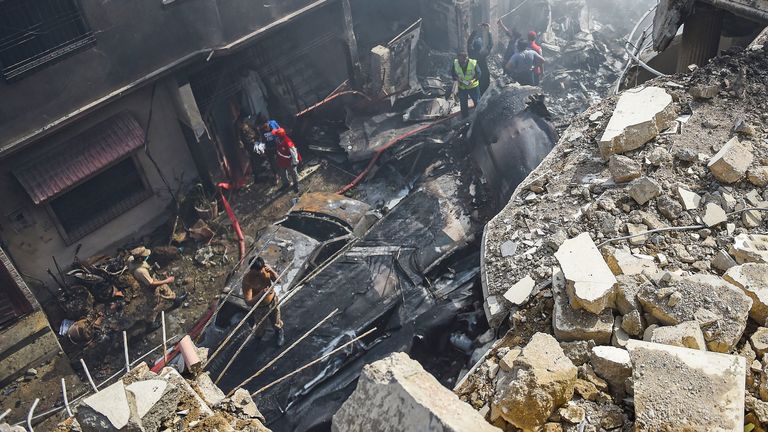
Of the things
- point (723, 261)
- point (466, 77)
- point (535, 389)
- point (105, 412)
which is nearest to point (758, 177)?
point (723, 261)

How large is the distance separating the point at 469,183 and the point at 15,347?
715 centimetres

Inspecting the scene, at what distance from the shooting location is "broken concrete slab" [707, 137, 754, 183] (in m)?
4.49

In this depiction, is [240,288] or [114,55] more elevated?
[114,55]

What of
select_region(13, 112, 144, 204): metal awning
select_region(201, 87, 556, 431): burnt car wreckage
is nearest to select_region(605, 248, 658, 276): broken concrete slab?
select_region(201, 87, 556, 431): burnt car wreckage

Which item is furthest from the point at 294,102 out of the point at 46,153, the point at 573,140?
the point at 573,140

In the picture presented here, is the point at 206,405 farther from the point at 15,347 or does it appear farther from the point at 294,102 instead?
the point at 294,102

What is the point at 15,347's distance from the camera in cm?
822

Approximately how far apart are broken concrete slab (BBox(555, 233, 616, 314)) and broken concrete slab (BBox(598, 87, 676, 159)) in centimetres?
150

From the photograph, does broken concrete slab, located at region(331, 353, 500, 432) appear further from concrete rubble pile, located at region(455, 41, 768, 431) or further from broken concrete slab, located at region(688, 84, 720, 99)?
broken concrete slab, located at region(688, 84, 720, 99)

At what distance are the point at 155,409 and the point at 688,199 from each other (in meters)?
4.17

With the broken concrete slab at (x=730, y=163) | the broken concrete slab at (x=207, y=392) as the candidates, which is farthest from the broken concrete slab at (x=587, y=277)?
the broken concrete slab at (x=207, y=392)

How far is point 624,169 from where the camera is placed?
4.77 metres

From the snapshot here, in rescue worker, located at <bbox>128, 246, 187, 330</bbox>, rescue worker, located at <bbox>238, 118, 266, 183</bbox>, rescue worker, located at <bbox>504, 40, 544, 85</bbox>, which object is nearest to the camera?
rescue worker, located at <bbox>128, 246, 187, 330</bbox>

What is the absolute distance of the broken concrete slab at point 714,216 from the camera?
429cm
